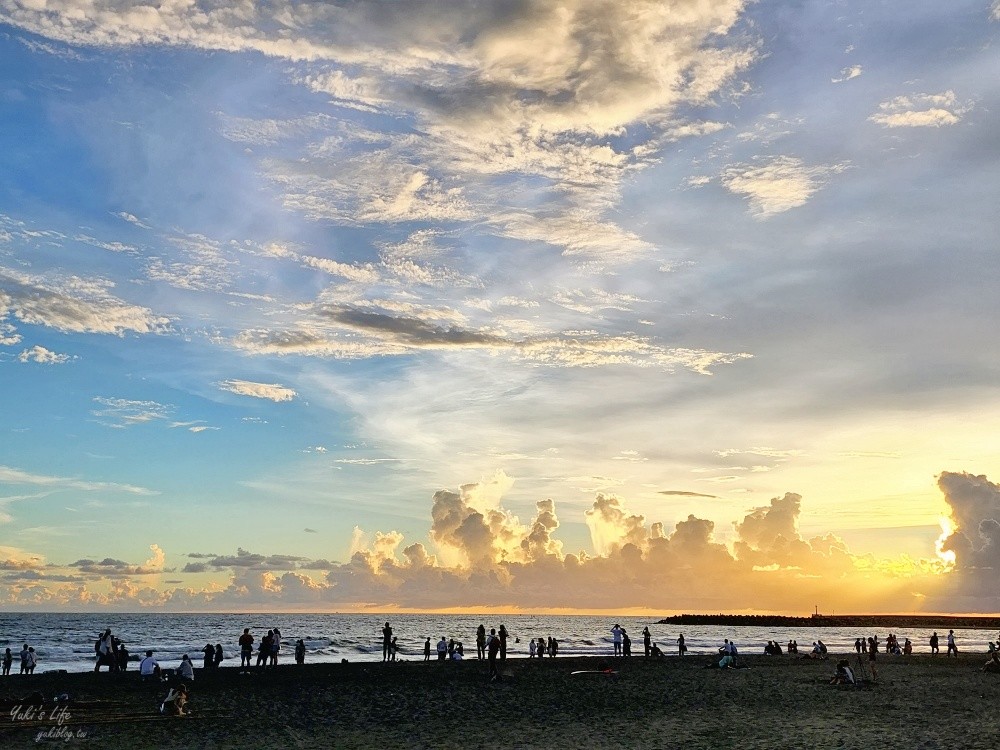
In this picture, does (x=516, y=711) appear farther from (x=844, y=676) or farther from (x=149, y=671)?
(x=149, y=671)

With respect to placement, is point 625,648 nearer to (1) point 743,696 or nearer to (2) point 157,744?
(1) point 743,696

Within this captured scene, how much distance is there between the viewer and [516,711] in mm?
31359

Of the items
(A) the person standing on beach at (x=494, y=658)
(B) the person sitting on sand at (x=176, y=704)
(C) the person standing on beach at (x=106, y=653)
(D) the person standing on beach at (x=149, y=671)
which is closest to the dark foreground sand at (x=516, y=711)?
(B) the person sitting on sand at (x=176, y=704)

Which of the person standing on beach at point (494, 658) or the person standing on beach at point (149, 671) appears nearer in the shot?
the person standing on beach at point (149, 671)

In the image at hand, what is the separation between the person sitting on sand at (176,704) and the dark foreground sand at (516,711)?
571 mm

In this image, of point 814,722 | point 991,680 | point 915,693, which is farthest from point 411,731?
point 991,680

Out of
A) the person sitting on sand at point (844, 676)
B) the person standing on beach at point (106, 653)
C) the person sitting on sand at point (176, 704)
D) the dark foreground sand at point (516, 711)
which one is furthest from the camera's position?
the person standing on beach at point (106, 653)

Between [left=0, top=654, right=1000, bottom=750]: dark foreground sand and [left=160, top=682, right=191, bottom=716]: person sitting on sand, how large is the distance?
57cm

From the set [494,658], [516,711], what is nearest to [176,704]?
[516,711]

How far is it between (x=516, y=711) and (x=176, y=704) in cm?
1300

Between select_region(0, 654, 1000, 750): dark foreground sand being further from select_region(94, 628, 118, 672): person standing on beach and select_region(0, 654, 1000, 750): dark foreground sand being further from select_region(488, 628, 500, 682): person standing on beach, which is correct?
select_region(94, 628, 118, 672): person standing on beach

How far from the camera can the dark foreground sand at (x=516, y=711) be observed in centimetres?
2486

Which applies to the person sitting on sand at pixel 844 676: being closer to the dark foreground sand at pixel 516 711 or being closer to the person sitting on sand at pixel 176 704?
the dark foreground sand at pixel 516 711

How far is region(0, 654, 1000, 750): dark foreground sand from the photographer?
2486 centimetres
